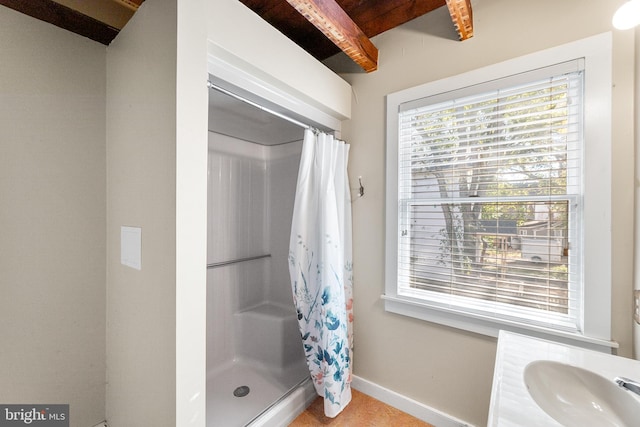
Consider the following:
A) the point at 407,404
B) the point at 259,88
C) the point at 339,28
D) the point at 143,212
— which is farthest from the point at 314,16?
the point at 407,404

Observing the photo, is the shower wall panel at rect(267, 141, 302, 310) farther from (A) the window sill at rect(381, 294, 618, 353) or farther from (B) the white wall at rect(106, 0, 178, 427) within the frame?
(B) the white wall at rect(106, 0, 178, 427)

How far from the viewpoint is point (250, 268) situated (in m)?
2.53

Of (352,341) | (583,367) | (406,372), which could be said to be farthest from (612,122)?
(352,341)

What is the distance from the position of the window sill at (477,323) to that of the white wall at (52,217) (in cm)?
175

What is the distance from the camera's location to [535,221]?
130 centimetres

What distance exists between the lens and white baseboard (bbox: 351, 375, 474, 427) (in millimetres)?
1513

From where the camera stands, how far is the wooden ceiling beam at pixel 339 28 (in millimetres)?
1267

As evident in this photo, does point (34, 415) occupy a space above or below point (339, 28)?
below

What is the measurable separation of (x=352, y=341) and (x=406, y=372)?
40 centimetres

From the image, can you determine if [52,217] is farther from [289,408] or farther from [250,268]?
[289,408]

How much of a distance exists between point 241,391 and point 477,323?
5.35ft

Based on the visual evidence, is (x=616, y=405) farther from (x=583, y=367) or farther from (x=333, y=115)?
(x=333, y=115)

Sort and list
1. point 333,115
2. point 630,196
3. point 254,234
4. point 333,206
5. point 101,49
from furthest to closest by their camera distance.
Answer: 1. point 254,234
2. point 333,115
3. point 333,206
4. point 101,49
5. point 630,196

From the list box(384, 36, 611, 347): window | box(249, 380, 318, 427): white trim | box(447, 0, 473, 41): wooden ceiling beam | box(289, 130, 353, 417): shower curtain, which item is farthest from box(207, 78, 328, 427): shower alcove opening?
box(447, 0, 473, 41): wooden ceiling beam
